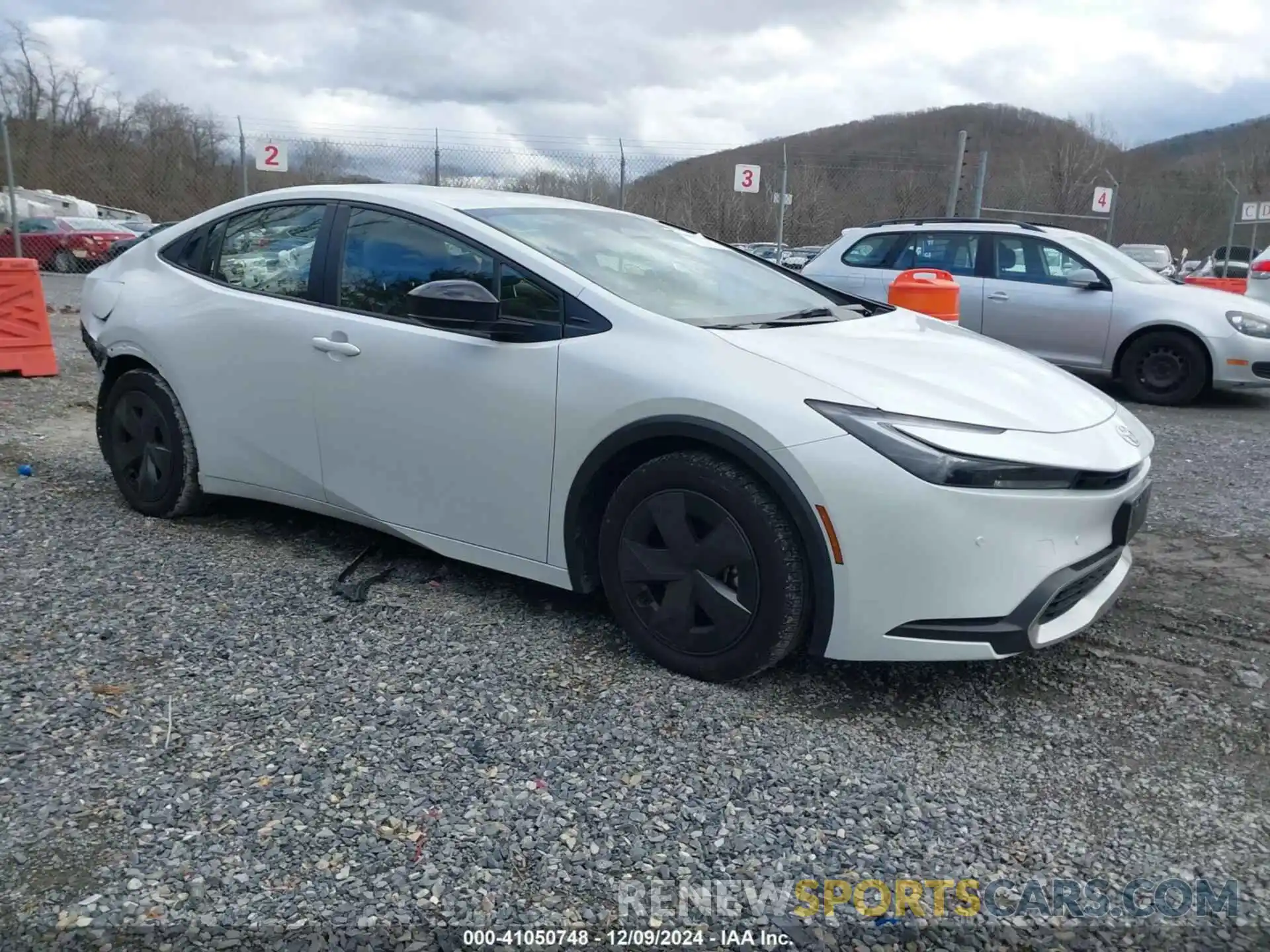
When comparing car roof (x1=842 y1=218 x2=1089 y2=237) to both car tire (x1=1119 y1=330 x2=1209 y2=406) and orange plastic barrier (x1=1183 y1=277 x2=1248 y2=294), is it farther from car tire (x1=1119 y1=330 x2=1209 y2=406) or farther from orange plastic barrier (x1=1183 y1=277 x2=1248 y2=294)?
orange plastic barrier (x1=1183 y1=277 x2=1248 y2=294)

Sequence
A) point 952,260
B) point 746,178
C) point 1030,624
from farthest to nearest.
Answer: point 746,178 < point 952,260 < point 1030,624

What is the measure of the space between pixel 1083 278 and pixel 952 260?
1125 millimetres

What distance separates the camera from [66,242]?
19.9 m

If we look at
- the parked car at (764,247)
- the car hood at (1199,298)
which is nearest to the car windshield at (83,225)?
the parked car at (764,247)

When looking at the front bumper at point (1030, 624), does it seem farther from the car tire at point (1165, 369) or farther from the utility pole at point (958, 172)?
the utility pole at point (958, 172)

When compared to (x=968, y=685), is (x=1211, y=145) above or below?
above

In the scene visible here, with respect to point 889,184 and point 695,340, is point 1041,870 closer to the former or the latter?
point 695,340

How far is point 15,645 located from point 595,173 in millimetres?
12040

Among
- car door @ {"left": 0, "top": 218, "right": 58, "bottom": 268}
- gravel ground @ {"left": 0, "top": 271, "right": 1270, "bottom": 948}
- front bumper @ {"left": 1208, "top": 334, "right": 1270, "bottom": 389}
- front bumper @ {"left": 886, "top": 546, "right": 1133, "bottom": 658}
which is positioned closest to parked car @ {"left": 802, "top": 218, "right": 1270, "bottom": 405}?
front bumper @ {"left": 1208, "top": 334, "right": 1270, "bottom": 389}

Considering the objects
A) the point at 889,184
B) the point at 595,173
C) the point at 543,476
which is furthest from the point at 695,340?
the point at 889,184

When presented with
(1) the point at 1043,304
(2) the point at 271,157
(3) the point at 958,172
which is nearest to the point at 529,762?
(1) the point at 1043,304

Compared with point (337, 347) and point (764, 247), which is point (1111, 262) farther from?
point (764, 247)

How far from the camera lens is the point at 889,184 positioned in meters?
18.1

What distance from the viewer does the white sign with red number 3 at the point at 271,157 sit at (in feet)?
47.5
